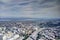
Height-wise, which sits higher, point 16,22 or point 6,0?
point 6,0

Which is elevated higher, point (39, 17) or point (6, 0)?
point (6, 0)

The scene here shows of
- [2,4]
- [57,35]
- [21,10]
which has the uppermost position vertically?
[2,4]

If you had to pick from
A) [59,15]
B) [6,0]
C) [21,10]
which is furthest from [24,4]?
[59,15]

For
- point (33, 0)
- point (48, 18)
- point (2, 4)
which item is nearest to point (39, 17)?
point (48, 18)

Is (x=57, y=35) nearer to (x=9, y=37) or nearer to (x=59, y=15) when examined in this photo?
(x=59, y=15)

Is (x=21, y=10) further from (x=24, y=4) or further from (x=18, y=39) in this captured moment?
(x=18, y=39)

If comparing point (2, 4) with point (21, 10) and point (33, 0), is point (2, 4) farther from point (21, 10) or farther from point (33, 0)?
point (33, 0)

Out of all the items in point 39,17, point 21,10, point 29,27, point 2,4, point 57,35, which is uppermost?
point 2,4
